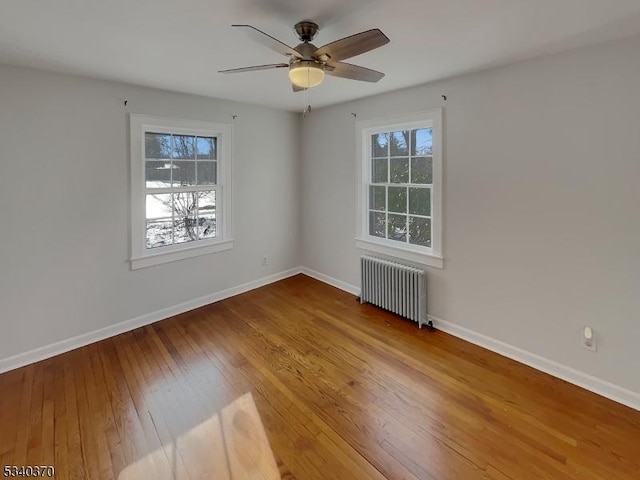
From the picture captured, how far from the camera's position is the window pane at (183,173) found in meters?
3.69

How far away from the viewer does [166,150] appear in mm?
3594

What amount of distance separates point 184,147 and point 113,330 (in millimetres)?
2091

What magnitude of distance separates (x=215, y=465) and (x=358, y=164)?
3312mm

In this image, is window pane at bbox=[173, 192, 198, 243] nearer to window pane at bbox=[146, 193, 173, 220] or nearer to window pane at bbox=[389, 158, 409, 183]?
window pane at bbox=[146, 193, 173, 220]

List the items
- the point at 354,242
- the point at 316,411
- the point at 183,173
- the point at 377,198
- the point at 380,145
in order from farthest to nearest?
the point at 354,242, the point at 377,198, the point at 380,145, the point at 183,173, the point at 316,411

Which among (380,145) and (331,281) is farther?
(331,281)

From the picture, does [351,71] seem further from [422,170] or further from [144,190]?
[144,190]

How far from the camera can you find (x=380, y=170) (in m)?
3.96

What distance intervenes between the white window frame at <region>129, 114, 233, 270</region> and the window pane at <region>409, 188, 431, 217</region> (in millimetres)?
2225

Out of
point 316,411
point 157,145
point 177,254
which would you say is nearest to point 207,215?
point 177,254

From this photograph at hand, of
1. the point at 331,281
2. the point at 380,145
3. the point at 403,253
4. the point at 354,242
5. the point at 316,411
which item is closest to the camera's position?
the point at 316,411

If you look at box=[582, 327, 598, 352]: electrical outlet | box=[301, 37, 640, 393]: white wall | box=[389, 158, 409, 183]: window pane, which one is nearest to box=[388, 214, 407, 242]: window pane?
box=[389, 158, 409, 183]: window pane

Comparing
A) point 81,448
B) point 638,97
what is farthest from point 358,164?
point 81,448

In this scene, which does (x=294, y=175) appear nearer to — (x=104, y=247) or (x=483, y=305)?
(x=104, y=247)
